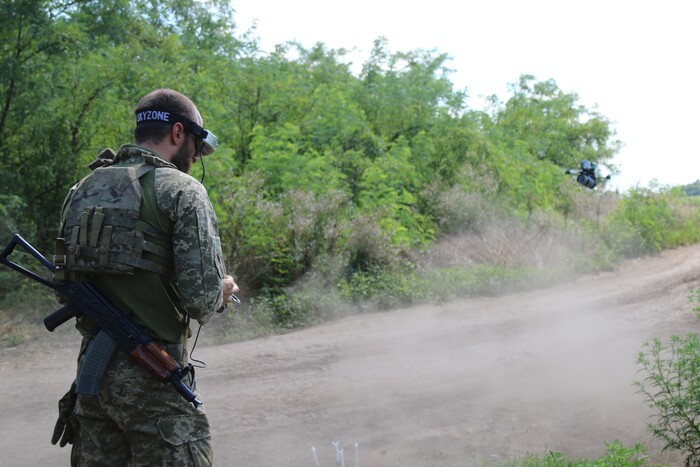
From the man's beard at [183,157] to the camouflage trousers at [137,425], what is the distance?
906 mm

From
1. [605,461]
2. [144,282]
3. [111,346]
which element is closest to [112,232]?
[144,282]

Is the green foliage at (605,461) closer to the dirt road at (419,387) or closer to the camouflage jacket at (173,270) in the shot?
the dirt road at (419,387)

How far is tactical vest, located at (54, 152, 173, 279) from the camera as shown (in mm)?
2879

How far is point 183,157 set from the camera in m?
3.24

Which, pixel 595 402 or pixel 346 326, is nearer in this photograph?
pixel 595 402

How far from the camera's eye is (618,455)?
15.4ft

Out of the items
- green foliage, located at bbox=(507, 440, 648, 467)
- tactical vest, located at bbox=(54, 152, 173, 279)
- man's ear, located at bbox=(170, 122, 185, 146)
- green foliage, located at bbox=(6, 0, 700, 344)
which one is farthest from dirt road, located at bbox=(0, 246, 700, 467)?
man's ear, located at bbox=(170, 122, 185, 146)

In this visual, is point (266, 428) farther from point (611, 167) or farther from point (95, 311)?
point (611, 167)

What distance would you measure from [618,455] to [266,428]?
2.83 m

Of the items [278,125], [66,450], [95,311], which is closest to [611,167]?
[278,125]

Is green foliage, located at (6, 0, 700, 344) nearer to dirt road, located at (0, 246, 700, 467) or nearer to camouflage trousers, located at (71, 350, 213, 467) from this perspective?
dirt road, located at (0, 246, 700, 467)

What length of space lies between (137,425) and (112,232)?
2.68ft

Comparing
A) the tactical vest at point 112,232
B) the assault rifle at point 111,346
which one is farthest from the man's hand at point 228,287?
the assault rifle at point 111,346

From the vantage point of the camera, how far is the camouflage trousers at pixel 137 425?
9.43 ft
